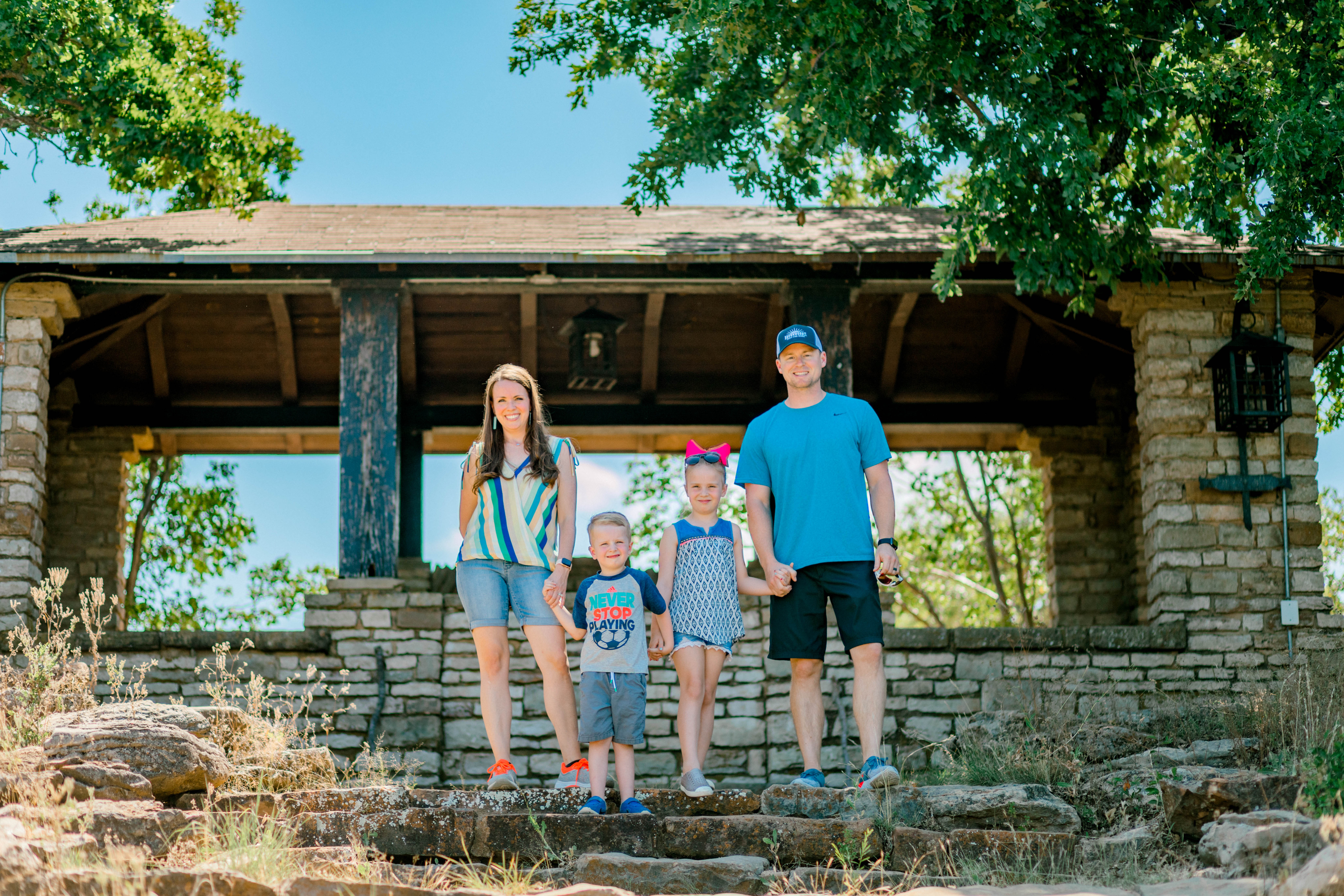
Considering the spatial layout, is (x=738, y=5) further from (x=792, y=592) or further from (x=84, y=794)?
(x=84, y=794)

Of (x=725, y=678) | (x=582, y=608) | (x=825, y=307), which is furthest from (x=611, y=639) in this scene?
(x=825, y=307)

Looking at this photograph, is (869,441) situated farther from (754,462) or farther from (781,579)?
(781,579)

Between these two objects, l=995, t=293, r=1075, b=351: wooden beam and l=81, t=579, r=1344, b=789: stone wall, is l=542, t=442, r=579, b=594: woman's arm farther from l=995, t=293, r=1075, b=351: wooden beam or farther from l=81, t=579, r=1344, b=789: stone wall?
l=995, t=293, r=1075, b=351: wooden beam

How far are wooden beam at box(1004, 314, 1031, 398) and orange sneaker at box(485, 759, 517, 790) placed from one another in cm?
633

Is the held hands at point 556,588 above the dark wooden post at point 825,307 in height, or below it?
below

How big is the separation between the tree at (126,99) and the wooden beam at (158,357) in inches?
40.0

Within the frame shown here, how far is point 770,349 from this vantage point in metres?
10.3

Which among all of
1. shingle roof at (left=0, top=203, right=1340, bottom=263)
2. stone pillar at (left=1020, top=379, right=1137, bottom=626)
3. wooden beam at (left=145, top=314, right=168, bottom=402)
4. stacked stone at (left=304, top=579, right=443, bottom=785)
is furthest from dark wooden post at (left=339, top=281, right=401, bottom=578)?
stone pillar at (left=1020, top=379, right=1137, bottom=626)

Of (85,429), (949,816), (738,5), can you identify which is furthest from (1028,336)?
(85,429)

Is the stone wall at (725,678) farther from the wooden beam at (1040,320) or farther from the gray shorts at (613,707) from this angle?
the gray shorts at (613,707)

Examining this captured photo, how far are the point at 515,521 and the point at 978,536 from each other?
13474mm

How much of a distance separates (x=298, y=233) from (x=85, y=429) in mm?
3044

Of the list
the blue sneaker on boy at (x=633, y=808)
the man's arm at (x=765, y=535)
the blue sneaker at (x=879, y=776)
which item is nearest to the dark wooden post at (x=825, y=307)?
the man's arm at (x=765, y=535)

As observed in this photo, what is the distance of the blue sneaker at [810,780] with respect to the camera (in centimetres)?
489
